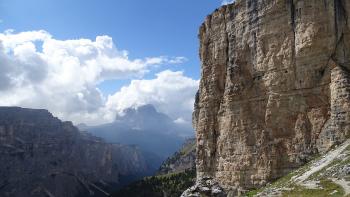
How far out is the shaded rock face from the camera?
184 feet

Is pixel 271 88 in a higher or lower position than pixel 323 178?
higher

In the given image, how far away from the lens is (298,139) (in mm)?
59438

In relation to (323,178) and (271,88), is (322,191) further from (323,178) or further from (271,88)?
(271,88)

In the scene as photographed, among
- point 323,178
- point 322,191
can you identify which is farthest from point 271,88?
point 322,191

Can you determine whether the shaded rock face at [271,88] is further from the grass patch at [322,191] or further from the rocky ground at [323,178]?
the grass patch at [322,191]

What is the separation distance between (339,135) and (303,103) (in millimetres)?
7158

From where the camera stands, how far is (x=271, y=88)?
204 ft

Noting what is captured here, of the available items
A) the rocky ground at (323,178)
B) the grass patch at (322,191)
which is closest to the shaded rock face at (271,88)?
the rocky ground at (323,178)

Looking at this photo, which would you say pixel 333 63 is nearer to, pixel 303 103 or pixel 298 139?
pixel 303 103

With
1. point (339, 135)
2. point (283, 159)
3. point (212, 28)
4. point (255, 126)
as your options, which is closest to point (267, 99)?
point (255, 126)

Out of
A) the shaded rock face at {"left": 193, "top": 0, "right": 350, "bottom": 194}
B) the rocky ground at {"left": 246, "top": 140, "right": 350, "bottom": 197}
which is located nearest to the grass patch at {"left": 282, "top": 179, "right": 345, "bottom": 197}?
the rocky ground at {"left": 246, "top": 140, "right": 350, "bottom": 197}

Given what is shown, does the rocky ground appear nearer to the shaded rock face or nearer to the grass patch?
the grass patch

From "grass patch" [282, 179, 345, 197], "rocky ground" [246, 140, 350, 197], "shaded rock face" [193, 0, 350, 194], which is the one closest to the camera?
"grass patch" [282, 179, 345, 197]

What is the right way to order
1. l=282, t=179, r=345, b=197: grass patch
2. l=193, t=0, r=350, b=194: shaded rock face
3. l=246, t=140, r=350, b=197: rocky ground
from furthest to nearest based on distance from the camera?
1. l=193, t=0, r=350, b=194: shaded rock face
2. l=246, t=140, r=350, b=197: rocky ground
3. l=282, t=179, r=345, b=197: grass patch
